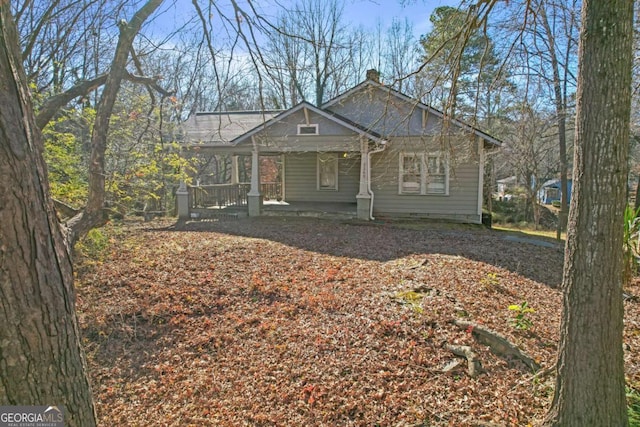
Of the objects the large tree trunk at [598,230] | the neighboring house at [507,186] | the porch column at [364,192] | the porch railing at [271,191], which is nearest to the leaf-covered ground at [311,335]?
the large tree trunk at [598,230]

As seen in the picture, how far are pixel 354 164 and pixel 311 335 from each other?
8.78 m

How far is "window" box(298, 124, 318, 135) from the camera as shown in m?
12.1

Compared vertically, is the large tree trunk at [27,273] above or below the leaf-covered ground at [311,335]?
above

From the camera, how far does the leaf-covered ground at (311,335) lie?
3.03 metres

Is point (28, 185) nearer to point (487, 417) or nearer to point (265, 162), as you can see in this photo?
point (487, 417)

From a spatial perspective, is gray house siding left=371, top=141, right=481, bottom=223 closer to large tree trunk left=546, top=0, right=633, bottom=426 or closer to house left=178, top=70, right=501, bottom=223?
house left=178, top=70, right=501, bottom=223

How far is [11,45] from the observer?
66.7 inches

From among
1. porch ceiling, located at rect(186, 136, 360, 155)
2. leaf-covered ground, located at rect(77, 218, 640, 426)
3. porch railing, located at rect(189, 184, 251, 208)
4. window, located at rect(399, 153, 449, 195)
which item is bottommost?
leaf-covered ground, located at rect(77, 218, 640, 426)

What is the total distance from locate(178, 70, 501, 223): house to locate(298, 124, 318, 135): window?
0.03 metres

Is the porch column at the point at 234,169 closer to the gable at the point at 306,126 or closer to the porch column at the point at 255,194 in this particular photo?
the porch column at the point at 255,194

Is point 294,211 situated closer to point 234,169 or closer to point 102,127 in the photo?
point 234,169

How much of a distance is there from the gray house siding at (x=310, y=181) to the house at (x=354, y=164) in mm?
41

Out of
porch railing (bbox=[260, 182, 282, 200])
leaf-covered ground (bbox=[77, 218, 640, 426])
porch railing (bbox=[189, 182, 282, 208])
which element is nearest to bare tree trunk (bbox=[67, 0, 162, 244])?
leaf-covered ground (bbox=[77, 218, 640, 426])

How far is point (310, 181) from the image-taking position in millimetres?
15164
